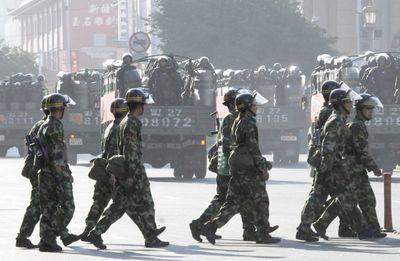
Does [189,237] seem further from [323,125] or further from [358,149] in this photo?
[358,149]

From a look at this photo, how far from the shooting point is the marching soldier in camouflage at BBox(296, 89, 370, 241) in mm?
17094

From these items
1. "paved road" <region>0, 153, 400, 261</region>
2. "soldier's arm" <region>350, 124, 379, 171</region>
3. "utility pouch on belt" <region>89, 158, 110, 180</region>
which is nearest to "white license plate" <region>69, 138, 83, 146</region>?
"paved road" <region>0, 153, 400, 261</region>

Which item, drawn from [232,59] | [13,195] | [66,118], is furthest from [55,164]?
[232,59]

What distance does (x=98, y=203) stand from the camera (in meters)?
17.2

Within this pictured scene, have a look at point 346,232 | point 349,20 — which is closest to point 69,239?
point 346,232

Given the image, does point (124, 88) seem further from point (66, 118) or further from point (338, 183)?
point (338, 183)

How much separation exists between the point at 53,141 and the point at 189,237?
8.94 ft

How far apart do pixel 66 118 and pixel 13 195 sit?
650 inches

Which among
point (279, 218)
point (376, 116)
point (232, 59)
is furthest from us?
point (232, 59)

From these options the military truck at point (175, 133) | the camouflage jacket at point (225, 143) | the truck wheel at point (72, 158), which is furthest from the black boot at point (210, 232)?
the truck wheel at point (72, 158)

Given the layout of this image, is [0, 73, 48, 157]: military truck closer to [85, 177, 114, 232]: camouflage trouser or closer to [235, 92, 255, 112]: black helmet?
[85, 177, 114, 232]: camouflage trouser

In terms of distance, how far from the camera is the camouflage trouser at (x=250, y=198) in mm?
16906

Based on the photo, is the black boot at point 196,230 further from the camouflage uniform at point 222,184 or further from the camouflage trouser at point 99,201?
the camouflage trouser at point 99,201

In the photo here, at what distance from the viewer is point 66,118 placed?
147 ft
